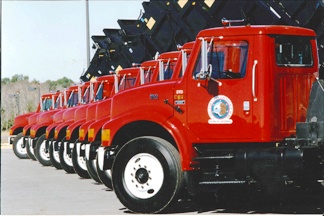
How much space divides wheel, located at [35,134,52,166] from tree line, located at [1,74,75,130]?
591 centimetres

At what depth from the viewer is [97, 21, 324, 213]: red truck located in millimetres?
10195

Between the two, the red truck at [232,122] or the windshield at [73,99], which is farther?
the windshield at [73,99]

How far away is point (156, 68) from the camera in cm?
1400

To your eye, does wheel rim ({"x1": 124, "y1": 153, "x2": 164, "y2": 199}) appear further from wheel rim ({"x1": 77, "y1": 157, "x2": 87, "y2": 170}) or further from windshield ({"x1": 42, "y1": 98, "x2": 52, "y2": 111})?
windshield ({"x1": 42, "y1": 98, "x2": 52, "y2": 111})

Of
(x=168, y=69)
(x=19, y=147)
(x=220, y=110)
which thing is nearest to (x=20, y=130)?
(x=19, y=147)

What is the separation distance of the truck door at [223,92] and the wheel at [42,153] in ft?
39.8

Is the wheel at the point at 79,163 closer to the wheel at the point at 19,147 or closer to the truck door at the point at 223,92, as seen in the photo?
the truck door at the point at 223,92

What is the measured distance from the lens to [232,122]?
1047 centimetres

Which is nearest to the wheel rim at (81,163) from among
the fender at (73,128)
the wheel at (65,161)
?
the fender at (73,128)

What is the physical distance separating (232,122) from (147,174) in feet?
4.52

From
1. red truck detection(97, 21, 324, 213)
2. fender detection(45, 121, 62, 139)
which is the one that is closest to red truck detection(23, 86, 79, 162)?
fender detection(45, 121, 62, 139)

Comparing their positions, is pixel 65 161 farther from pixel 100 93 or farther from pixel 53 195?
pixel 53 195

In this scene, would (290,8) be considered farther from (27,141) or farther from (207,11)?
Result: (27,141)

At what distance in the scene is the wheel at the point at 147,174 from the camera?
10562mm
